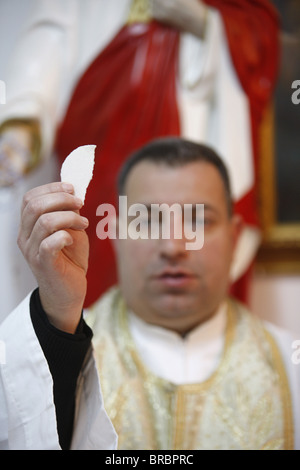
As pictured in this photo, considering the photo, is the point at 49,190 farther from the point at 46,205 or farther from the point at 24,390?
the point at 24,390

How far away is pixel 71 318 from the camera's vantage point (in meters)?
0.64

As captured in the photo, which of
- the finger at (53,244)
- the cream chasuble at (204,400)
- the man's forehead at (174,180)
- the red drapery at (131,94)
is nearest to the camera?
the finger at (53,244)

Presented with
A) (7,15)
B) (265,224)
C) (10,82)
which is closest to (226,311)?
(265,224)

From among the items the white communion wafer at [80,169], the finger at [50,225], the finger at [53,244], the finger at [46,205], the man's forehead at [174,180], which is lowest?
the finger at [53,244]

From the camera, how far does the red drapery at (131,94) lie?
140cm

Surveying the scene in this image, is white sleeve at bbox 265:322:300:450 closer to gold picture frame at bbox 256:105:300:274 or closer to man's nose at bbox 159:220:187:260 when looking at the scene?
man's nose at bbox 159:220:187:260

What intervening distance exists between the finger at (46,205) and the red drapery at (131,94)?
0.77m

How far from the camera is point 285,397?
3.05ft

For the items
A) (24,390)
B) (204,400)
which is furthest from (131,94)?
(24,390)

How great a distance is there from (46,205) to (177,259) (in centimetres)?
39

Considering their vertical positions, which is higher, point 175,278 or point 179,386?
point 175,278

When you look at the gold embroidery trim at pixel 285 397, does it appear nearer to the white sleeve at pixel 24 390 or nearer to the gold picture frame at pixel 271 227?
the white sleeve at pixel 24 390

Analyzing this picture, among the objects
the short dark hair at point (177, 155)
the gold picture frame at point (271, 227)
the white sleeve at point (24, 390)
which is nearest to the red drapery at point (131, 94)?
the gold picture frame at point (271, 227)

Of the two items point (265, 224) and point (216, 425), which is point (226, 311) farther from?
point (265, 224)
